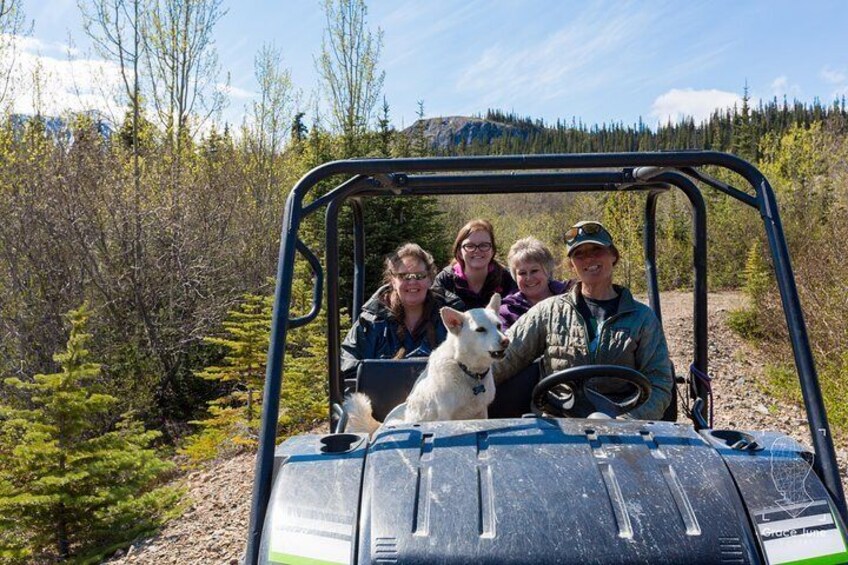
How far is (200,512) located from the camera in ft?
19.6

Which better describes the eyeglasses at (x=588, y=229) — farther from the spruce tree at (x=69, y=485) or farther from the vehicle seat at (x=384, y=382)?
the spruce tree at (x=69, y=485)

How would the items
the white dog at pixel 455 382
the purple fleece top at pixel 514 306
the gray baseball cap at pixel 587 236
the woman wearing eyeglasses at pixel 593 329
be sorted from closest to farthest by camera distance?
the white dog at pixel 455 382 → the woman wearing eyeglasses at pixel 593 329 → the gray baseball cap at pixel 587 236 → the purple fleece top at pixel 514 306

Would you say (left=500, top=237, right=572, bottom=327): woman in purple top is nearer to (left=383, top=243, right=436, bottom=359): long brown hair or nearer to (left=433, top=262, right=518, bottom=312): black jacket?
(left=433, top=262, right=518, bottom=312): black jacket

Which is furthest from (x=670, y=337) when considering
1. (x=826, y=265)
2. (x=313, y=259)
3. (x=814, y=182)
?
(x=814, y=182)

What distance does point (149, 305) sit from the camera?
39.0ft

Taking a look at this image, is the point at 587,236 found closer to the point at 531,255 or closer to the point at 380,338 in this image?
the point at 531,255

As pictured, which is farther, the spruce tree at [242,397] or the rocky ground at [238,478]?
the spruce tree at [242,397]

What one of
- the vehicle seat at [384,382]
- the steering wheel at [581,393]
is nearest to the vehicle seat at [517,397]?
the steering wheel at [581,393]

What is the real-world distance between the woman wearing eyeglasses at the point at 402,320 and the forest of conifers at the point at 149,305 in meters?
2.73

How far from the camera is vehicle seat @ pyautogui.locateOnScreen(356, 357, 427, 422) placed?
3.47 m

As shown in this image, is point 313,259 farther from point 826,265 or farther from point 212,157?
point 212,157

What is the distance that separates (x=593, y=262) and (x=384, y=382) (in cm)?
117

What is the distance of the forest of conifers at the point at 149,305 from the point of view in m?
5.58

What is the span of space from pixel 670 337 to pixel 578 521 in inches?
517
